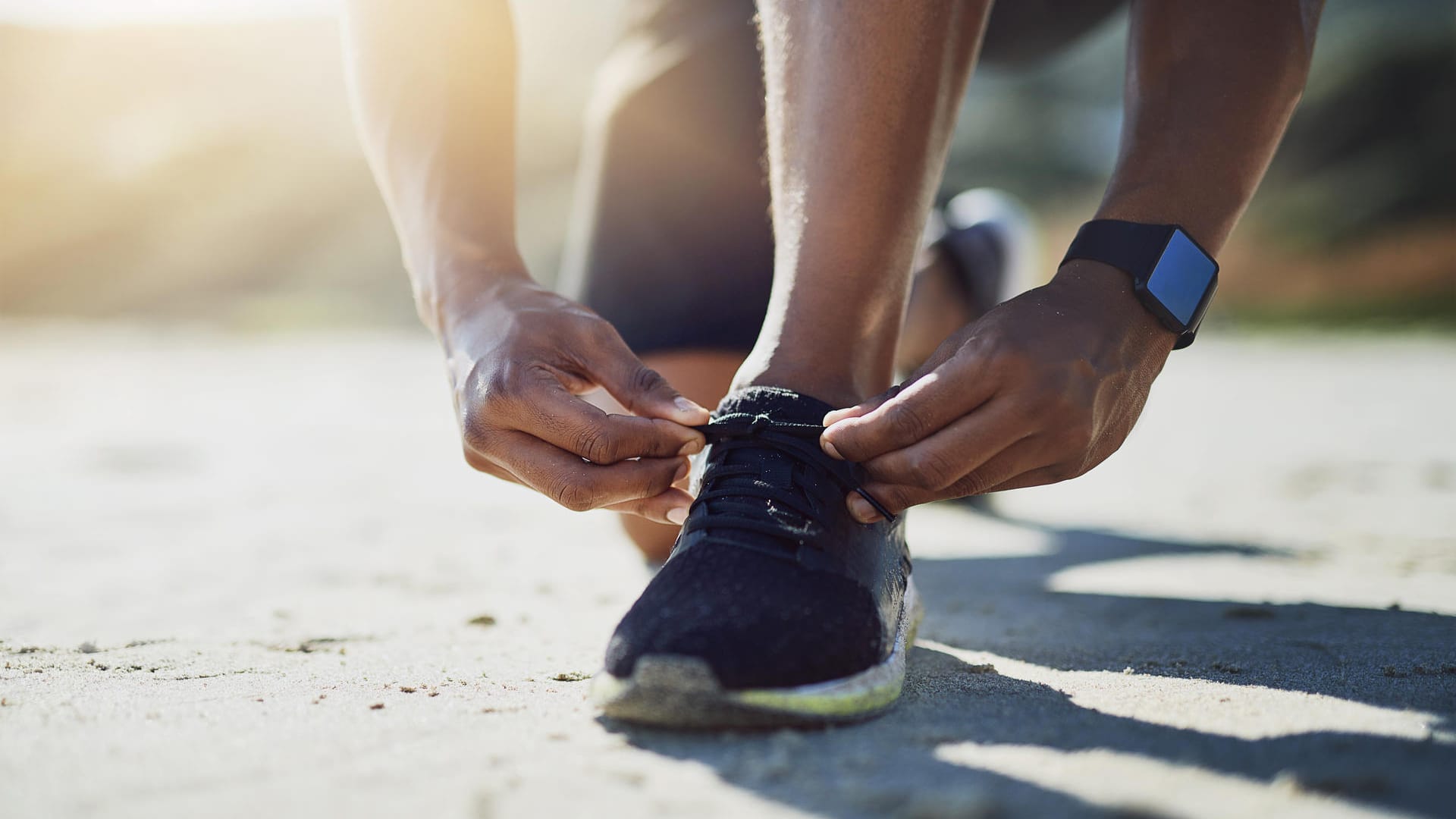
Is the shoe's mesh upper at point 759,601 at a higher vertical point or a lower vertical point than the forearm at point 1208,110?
lower

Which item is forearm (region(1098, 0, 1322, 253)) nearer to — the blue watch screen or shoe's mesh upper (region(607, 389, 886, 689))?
the blue watch screen

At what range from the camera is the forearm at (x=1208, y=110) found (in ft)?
3.82

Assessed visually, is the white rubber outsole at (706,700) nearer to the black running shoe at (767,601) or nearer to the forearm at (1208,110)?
the black running shoe at (767,601)

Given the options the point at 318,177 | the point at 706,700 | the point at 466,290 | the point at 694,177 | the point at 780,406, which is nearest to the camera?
the point at 706,700

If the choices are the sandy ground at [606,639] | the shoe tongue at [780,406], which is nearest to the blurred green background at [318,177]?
the sandy ground at [606,639]

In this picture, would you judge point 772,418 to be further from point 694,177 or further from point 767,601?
point 694,177

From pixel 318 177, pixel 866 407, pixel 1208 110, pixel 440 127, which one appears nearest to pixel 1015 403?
pixel 866 407

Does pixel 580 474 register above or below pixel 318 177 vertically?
below

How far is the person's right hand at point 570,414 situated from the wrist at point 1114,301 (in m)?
0.43

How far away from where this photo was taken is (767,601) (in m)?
1.00

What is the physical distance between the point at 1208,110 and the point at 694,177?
1.29 metres

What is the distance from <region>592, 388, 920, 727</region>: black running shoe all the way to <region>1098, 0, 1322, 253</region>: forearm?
472mm

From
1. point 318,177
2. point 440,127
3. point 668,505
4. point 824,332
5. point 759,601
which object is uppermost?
point 318,177

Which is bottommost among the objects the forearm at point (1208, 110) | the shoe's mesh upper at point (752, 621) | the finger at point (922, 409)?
the shoe's mesh upper at point (752, 621)
